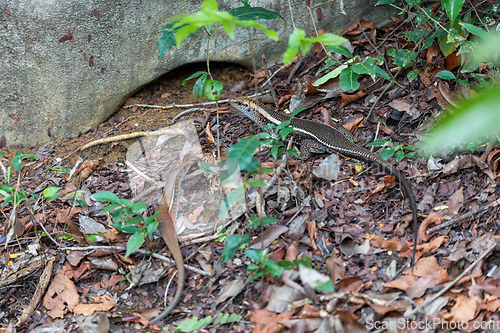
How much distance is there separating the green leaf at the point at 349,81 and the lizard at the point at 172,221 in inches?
69.7

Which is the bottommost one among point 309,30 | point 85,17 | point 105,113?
point 105,113

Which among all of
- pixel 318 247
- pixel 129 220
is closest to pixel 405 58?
pixel 318 247

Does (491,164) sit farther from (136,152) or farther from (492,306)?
(136,152)

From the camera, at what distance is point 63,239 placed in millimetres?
3572

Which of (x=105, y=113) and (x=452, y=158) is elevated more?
(x=105, y=113)

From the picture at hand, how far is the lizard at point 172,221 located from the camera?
112 inches

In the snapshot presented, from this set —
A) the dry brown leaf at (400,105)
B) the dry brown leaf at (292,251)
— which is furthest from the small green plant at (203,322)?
the dry brown leaf at (400,105)

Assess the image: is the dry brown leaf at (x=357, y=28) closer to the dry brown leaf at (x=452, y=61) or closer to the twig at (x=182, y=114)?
the dry brown leaf at (x=452, y=61)

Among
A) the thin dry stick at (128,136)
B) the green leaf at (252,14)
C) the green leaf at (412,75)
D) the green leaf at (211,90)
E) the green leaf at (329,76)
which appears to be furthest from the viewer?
the thin dry stick at (128,136)

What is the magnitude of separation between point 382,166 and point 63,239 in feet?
10.3

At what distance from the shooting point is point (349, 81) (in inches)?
132

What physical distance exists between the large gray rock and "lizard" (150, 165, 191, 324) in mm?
1886

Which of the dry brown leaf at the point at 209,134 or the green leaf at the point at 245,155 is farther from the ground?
the green leaf at the point at 245,155

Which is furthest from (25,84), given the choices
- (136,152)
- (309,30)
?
(309,30)
